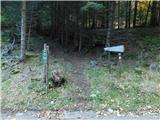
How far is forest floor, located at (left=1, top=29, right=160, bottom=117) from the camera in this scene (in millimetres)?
9445

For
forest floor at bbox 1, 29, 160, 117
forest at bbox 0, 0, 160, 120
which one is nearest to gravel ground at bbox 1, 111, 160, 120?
forest at bbox 0, 0, 160, 120

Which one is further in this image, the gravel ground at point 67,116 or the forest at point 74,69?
the forest at point 74,69

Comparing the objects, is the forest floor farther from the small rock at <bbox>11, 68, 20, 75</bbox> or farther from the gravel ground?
the gravel ground

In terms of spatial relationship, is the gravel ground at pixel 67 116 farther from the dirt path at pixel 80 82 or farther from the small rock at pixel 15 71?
the small rock at pixel 15 71

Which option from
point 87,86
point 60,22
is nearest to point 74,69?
point 87,86

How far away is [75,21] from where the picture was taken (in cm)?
1703

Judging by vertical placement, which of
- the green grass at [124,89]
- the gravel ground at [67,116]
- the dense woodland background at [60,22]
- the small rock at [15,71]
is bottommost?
the gravel ground at [67,116]

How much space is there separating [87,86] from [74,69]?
1.98m

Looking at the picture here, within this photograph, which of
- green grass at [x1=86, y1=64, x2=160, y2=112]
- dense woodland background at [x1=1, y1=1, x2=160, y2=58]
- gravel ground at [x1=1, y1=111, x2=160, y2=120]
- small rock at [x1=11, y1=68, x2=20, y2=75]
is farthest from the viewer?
dense woodland background at [x1=1, y1=1, x2=160, y2=58]

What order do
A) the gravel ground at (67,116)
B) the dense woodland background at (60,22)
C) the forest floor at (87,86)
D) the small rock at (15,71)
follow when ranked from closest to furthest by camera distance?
1. the gravel ground at (67,116)
2. the forest floor at (87,86)
3. the small rock at (15,71)
4. the dense woodland background at (60,22)

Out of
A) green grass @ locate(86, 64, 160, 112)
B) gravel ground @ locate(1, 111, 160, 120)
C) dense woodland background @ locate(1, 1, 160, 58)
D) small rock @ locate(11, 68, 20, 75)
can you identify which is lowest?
gravel ground @ locate(1, 111, 160, 120)

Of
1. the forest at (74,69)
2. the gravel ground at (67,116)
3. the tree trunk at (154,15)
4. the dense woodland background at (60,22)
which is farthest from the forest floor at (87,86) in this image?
the tree trunk at (154,15)

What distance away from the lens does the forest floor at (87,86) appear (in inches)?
372

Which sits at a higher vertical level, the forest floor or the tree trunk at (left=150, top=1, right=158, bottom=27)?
the tree trunk at (left=150, top=1, right=158, bottom=27)
